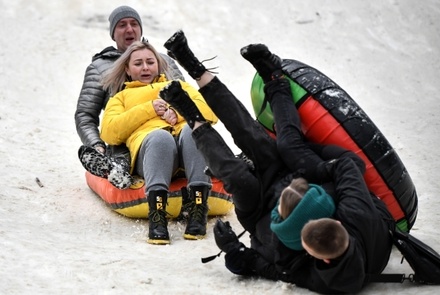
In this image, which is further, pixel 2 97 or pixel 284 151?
pixel 2 97

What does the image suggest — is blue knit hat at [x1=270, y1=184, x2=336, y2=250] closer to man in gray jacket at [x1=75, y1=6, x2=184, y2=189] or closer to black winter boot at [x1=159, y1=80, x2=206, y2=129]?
black winter boot at [x1=159, y1=80, x2=206, y2=129]

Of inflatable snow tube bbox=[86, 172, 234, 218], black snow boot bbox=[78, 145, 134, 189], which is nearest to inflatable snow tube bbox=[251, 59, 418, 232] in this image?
inflatable snow tube bbox=[86, 172, 234, 218]

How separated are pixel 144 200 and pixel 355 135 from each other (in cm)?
145

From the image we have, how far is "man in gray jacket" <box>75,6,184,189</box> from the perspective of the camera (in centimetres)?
441

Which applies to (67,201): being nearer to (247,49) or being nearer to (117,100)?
(117,100)

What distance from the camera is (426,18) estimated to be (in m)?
9.27

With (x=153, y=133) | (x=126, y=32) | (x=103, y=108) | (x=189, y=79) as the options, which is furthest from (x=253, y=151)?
(x=189, y=79)

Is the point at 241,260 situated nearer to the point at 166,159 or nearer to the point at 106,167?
the point at 166,159

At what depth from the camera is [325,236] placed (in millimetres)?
2791

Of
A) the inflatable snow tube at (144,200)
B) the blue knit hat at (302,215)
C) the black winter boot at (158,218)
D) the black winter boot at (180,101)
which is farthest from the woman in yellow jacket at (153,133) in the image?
the blue knit hat at (302,215)

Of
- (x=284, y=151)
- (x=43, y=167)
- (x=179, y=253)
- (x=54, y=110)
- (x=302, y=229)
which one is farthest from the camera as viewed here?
(x=54, y=110)

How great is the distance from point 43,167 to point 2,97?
186cm

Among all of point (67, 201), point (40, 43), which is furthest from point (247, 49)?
point (40, 43)

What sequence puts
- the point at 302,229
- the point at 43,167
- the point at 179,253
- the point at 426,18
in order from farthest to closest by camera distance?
the point at 426,18, the point at 43,167, the point at 179,253, the point at 302,229
